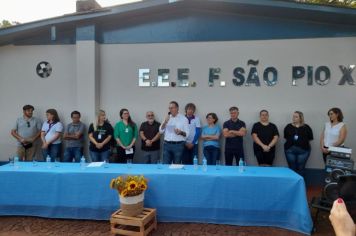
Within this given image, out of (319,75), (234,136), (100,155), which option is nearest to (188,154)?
(234,136)

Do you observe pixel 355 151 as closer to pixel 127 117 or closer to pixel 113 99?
pixel 127 117

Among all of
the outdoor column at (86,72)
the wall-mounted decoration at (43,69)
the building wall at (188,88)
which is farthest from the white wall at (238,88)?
the wall-mounted decoration at (43,69)

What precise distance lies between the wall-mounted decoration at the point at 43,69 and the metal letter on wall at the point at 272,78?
467cm

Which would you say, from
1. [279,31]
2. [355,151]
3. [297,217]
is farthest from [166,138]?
[355,151]

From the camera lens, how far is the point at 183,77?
6.61 meters

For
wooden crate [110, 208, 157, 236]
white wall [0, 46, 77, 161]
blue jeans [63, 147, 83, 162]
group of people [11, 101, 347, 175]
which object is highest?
white wall [0, 46, 77, 161]

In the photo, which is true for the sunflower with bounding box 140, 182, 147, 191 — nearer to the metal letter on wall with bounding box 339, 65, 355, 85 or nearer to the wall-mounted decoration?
the wall-mounted decoration

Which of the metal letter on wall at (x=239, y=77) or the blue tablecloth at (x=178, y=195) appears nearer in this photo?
the blue tablecloth at (x=178, y=195)

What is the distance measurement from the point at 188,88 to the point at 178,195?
121 inches

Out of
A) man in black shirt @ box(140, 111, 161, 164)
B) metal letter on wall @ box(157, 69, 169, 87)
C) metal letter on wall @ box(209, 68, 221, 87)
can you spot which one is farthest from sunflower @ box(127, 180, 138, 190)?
metal letter on wall @ box(209, 68, 221, 87)

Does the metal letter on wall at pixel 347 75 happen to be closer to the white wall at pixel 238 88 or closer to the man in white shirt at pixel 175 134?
the white wall at pixel 238 88

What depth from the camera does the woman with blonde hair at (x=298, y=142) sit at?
19.1 feet

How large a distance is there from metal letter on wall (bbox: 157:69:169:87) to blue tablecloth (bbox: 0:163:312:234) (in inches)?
108

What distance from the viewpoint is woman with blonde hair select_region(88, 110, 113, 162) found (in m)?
6.07
